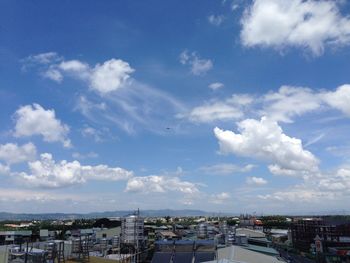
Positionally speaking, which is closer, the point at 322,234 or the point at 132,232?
the point at 132,232

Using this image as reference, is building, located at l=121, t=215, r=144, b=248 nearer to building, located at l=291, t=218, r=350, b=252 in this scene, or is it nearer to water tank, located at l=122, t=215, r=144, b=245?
water tank, located at l=122, t=215, r=144, b=245

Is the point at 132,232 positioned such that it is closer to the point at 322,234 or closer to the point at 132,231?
the point at 132,231

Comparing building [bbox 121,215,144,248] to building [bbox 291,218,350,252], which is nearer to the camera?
building [bbox 121,215,144,248]

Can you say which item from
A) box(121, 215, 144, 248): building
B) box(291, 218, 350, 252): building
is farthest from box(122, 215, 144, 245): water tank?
box(291, 218, 350, 252): building

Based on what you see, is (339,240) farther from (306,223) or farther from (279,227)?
(279,227)

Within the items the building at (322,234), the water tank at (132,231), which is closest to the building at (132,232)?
the water tank at (132,231)

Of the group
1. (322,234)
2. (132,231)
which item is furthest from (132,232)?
(322,234)

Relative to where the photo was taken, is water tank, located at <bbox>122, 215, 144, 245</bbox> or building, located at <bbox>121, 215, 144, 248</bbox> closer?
building, located at <bbox>121, 215, 144, 248</bbox>

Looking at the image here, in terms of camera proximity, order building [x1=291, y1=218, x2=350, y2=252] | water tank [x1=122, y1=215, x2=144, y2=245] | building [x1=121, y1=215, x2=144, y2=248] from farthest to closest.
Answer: building [x1=291, y1=218, x2=350, y2=252]
water tank [x1=122, y1=215, x2=144, y2=245]
building [x1=121, y1=215, x2=144, y2=248]

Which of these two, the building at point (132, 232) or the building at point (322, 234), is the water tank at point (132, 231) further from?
the building at point (322, 234)

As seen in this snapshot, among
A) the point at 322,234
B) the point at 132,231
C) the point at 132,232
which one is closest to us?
the point at 132,232

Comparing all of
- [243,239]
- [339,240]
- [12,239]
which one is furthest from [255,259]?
[12,239]

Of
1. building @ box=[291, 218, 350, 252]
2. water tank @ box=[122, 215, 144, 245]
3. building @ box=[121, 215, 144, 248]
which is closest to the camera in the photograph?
building @ box=[121, 215, 144, 248]

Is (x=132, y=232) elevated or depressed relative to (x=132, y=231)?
depressed
